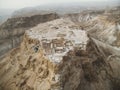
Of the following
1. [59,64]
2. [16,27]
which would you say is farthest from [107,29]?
[59,64]

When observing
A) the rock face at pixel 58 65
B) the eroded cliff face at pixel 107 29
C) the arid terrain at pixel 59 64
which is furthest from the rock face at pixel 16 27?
the rock face at pixel 58 65

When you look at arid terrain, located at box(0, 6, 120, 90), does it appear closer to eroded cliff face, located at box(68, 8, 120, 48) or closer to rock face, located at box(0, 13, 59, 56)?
eroded cliff face, located at box(68, 8, 120, 48)

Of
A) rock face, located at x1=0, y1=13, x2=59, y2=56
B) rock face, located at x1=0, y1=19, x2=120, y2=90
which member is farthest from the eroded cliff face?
rock face, located at x1=0, y1=19, x2=120, y2=90

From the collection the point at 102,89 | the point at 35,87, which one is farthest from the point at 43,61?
the point at 102,89

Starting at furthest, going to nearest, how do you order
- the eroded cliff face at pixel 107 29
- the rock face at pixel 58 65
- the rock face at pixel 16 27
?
the rock face at pixel 16 27 < the eroded cliff face at pixel 107 29 < the rock face at pixel 58 65

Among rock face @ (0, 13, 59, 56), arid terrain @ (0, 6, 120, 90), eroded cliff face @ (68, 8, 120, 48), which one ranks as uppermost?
arid terrain @ (0, 6, 120, 90)

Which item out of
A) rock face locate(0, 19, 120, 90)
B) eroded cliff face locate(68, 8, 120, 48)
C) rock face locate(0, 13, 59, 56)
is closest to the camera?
rock face locate(0, 19, 120, 90)

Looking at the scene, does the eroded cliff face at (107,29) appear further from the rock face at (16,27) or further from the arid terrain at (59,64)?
the arid terrain at (59,64)

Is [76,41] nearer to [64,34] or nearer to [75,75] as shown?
[64,34]

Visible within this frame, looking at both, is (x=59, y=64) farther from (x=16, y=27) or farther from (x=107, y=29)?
(x=16, y=27)

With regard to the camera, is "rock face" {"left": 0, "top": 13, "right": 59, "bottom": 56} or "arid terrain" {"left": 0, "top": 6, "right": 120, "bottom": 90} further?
"rock face" {"left": 0, "top": 13, "right": 59, "bottom": 56}
